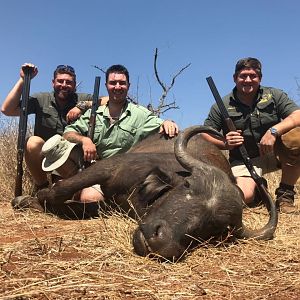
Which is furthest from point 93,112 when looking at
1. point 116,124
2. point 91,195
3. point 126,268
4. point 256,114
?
point 126,268

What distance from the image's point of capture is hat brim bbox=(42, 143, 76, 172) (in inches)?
214

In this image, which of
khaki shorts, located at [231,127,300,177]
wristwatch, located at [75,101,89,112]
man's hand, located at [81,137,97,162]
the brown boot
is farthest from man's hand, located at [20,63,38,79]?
the brown boot

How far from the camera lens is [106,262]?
293 centimetres

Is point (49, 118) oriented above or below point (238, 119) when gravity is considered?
below

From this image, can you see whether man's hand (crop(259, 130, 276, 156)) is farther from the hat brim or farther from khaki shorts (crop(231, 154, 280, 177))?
the hat brim

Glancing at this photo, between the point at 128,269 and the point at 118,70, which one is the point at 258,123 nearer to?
the point at 118,70

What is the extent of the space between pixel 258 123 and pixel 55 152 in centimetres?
263

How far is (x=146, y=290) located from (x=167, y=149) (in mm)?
3185

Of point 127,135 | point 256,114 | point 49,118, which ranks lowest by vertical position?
point 127,135

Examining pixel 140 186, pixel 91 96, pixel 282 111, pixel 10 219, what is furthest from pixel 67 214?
pixel 282 111

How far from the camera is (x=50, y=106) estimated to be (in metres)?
6.19

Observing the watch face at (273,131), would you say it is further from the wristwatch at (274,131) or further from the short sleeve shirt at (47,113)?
the short sleeve shirt at (47,113)

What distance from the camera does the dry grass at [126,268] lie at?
2.41 metres

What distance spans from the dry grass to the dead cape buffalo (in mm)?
130
